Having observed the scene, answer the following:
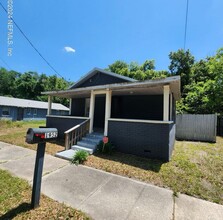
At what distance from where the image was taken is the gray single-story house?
225 inches

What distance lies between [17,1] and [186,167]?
442 inches

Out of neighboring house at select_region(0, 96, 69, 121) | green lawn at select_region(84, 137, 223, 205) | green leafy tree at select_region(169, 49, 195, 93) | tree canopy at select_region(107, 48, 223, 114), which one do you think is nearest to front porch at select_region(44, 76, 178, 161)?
green lawn at select_region(84, 137, 223, 205)

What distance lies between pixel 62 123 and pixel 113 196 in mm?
6829

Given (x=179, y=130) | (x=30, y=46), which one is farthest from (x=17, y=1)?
(x=179, y=130)

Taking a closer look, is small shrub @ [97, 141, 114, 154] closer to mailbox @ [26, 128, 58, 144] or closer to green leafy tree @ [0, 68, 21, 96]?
mailbox @ [26, 128, 58, 144]

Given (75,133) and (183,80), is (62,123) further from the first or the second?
(183,80)

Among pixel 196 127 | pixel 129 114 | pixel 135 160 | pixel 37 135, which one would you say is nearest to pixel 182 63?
pixel 196 127

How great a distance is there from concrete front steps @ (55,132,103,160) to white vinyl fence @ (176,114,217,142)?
21.5 ft

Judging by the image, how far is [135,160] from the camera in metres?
5.60

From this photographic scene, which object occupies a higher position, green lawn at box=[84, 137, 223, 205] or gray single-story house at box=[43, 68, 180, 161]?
gray single-story house at box=[43, 68, 180, 161]

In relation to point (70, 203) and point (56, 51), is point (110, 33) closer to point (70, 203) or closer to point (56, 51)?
point (56, 51)

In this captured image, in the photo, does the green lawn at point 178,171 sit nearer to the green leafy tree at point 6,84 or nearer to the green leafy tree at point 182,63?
the green leafy tree at point 182,63

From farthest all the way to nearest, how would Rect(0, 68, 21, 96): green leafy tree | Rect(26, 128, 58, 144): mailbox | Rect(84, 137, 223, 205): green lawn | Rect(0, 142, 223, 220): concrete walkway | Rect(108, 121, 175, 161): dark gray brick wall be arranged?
Rect(0, 68, 21, 96): green leafy tree
Rect(108, 121, 175, 161): dark gray brick wall
Rect(84, 137, 223, 205): green lawn
Rect(0, 142, 223, 220): concrete walkway
Rect(26, 128, 58, 144): mailbox

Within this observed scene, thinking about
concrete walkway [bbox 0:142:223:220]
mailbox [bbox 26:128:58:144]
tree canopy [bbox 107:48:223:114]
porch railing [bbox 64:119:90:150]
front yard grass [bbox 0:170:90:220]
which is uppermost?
tree canopy [bbox 107:48:223:114]
